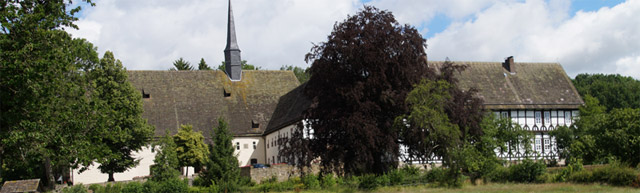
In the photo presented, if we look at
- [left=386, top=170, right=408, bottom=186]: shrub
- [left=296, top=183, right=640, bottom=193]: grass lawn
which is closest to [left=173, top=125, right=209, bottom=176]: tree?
[left=296, top=183, right=640, bottom=193]: grass lawn

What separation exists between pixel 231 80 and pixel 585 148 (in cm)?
3279

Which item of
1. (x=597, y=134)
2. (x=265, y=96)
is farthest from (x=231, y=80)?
(x=597, y=134)

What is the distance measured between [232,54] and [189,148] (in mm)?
16287

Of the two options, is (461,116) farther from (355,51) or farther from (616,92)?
(616,92)

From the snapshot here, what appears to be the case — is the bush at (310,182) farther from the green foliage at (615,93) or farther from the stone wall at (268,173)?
the green foliage at (615,93)

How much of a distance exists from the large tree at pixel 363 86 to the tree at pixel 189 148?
15.3 m

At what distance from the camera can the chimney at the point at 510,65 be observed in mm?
57031

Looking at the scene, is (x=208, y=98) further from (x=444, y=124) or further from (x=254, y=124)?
(x=444, y=124)

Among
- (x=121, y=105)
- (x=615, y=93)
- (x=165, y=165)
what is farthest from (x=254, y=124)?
(x=615, y=93)

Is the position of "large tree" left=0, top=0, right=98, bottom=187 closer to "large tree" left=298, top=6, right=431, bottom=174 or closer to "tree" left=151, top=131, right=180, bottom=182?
"large tree" left=298, top=6, right=431, bottom=174

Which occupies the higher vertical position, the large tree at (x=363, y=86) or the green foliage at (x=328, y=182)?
the large tree at (x=363, y=86)

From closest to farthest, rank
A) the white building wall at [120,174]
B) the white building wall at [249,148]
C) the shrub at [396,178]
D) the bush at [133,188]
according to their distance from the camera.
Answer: the shrub at [396,178]
the bush at [133,188]
the white building wall at [120,174]
the white building wall at [249,148]

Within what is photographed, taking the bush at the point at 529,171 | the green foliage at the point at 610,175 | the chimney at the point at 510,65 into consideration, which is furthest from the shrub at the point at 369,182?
the chimney at the point at 510,65

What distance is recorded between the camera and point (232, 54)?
6372 cm
